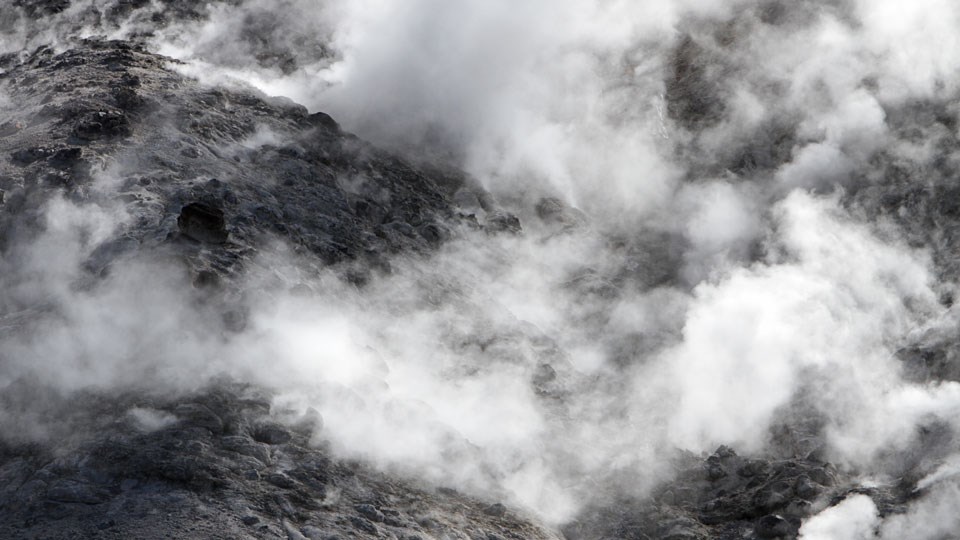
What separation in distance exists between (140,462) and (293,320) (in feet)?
13.7

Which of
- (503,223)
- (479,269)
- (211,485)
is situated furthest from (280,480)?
(503,223)

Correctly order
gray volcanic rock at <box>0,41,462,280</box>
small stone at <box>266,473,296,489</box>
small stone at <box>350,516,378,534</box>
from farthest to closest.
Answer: gray volcanic rock at <box>0,41,462,280</box> → small stone at <box>266,473,296,489</box> → small stone at <box>350,516,378,534</box>

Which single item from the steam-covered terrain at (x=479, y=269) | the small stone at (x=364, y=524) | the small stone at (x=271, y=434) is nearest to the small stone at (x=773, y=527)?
the steam-covered terrain at (x=479, y=269)

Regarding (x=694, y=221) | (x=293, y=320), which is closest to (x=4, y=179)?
(x=293, y=320)

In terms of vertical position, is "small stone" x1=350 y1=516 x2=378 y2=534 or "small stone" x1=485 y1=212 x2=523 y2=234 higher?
"small stone" x1=485 y1=212 x2=523 y2=234

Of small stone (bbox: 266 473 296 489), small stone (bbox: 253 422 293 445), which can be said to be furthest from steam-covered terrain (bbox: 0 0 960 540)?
small stone (bbox: 253 422 293 445)

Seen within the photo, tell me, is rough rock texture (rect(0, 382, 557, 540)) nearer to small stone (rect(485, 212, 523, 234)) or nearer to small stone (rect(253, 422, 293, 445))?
small stone (rect(253, 422, 293, 445))

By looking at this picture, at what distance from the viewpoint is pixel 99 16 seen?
3019cm

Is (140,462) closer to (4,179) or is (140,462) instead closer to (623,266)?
(4,179)

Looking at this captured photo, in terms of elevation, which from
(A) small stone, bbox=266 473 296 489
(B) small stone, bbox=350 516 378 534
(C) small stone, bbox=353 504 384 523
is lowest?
(B) small stone, bbox=350 516 378 534

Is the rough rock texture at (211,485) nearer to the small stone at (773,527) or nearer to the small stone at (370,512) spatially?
the small stone at (370,512)

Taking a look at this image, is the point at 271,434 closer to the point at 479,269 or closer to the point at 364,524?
the point at 364,524

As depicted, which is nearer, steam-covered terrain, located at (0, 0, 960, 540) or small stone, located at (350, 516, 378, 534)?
small stone, located at (350, 516, 378, 534)

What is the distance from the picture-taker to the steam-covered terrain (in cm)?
1611
